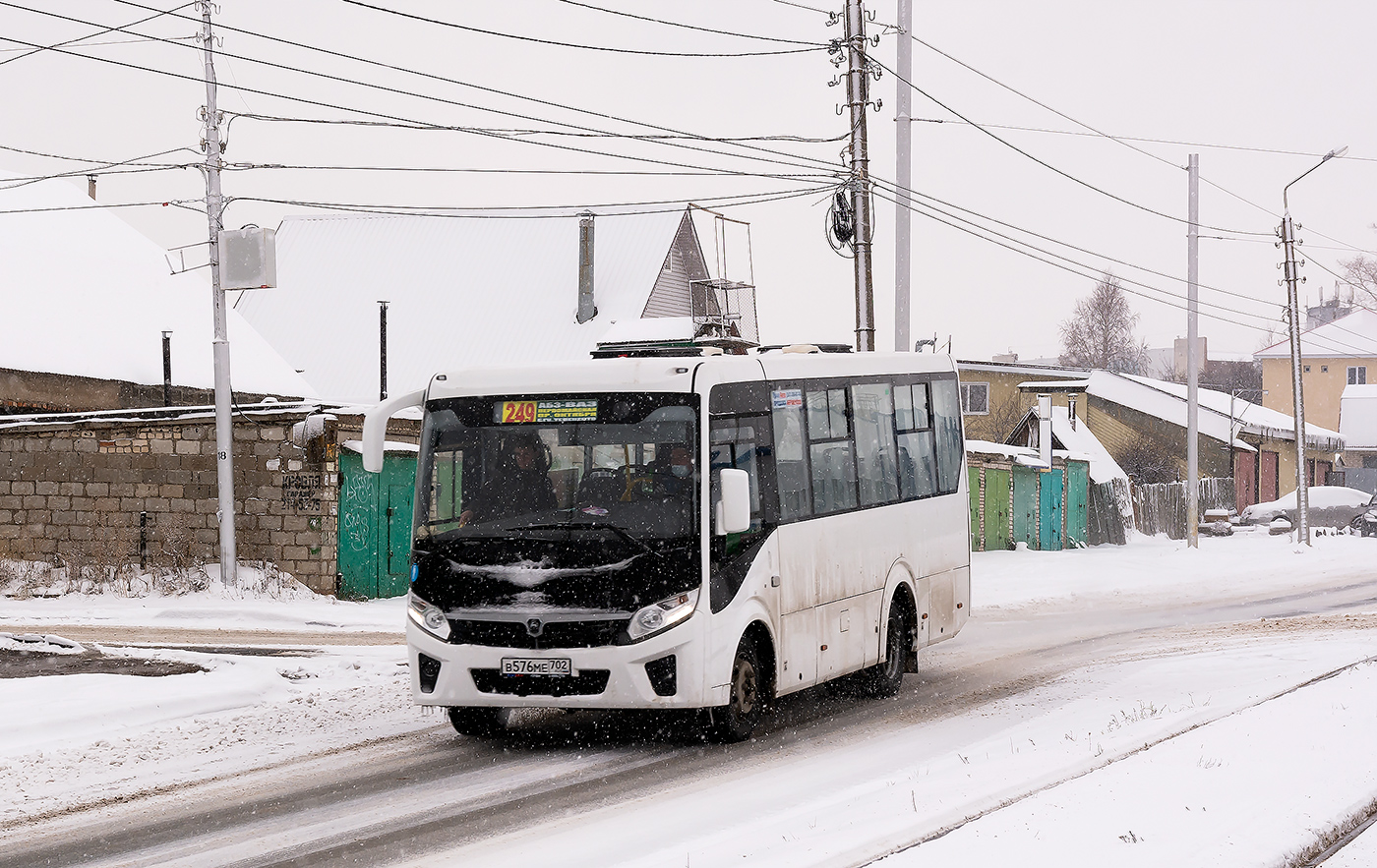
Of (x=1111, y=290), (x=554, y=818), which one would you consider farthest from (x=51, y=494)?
(x=1111, y=290)

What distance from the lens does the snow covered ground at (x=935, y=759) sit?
7043mm

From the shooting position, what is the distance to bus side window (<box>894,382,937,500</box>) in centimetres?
1361

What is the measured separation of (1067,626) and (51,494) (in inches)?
609

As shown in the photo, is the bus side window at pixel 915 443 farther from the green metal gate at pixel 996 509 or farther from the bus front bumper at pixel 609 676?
the green metal gate at pixel 996 509

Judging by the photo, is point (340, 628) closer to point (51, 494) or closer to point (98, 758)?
point (51, 494)

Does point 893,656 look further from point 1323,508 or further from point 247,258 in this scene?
point 1323,508

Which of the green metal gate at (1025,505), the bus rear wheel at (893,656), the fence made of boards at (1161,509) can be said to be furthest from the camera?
the fence made of boards at (1161,509)

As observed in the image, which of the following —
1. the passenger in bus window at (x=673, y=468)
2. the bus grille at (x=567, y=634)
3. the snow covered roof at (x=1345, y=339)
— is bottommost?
the bus grille at (x=567, y=634)

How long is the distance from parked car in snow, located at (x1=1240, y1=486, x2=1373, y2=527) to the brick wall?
3860 cm

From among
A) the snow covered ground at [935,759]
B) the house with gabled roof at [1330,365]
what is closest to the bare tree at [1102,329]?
the house with gabled roof at [1330,365]

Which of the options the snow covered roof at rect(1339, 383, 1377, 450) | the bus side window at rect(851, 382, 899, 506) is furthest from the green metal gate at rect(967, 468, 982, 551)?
the snow covered roof at rect(1339, 383, 1377, 450)

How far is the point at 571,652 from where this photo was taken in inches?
383

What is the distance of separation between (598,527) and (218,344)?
14.1m

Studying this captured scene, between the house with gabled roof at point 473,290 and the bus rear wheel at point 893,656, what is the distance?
29967 millimetres
